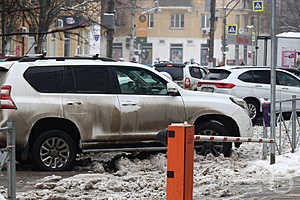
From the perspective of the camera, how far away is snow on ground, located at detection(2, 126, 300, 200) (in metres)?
8.67

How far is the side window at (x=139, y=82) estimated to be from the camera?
11344 mm

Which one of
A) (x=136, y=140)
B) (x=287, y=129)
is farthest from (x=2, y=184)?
(x=287, y=129)

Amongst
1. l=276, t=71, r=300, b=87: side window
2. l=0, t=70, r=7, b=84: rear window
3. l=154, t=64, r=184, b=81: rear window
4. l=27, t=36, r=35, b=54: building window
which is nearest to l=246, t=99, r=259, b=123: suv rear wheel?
l=276, t=71, r=300, b=87: side window

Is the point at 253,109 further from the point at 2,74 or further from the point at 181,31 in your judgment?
the point at 181,31

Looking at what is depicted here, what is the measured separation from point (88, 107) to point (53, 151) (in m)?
0.85

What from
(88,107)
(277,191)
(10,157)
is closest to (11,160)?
(10,157)

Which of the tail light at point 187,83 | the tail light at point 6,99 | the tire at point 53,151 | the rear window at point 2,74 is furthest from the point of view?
the tail light at point 187,83

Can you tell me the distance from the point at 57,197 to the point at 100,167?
8.18ft

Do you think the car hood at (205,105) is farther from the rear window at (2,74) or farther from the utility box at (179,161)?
the utility box at (179,161)

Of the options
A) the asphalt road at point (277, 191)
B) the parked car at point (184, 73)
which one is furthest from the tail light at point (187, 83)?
the asphalt road at point (277, 191)

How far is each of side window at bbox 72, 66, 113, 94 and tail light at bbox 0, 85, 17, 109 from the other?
1041mm

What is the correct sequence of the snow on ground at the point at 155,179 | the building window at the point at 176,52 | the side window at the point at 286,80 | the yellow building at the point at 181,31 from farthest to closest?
the building window at the point at 176,52 < the yellow building at the point at 181,31 < the side window at the point at 286,80 < the snow on ground at the point at 155,179

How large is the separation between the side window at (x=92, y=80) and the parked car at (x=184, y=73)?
1568cm

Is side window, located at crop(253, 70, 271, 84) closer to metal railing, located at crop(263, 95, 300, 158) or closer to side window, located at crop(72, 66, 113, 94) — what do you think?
metal railing, located at crop(263, 95, 300, 158)
